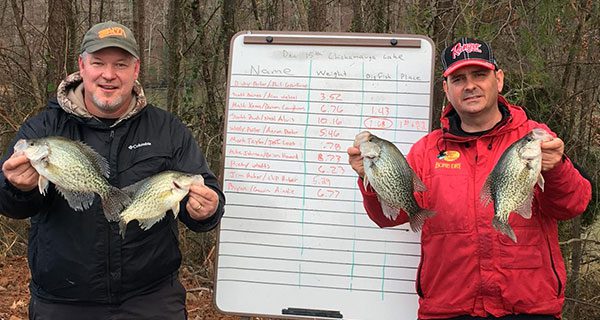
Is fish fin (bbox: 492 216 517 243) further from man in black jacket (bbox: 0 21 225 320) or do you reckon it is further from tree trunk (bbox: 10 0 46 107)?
tree trunk (bbox: 10 0 46 107)

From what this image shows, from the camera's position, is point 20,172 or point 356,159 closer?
point 20,172

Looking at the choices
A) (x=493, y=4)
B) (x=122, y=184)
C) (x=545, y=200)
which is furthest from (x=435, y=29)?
(x=122, y=184)

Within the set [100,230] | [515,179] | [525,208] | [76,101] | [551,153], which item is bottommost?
[100,230]

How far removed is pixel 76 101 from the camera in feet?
9.73

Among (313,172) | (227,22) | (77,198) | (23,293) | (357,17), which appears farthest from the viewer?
(227,22)

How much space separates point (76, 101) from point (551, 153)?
6.77 ft

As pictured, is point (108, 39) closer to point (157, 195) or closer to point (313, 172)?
point (157, 195)

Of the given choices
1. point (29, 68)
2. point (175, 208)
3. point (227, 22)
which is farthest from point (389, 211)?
point (29, 68)

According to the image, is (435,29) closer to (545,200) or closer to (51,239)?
(545,200)

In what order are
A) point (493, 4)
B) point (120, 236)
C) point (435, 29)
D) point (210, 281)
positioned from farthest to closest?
point (210, 281) < point (435, 29) < point (493, 4) < point (120, 236)

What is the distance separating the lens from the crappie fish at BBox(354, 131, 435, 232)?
2.76 metres

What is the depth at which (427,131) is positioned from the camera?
3.49 m

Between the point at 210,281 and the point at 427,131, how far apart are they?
3.18 meters

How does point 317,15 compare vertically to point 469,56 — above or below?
above
